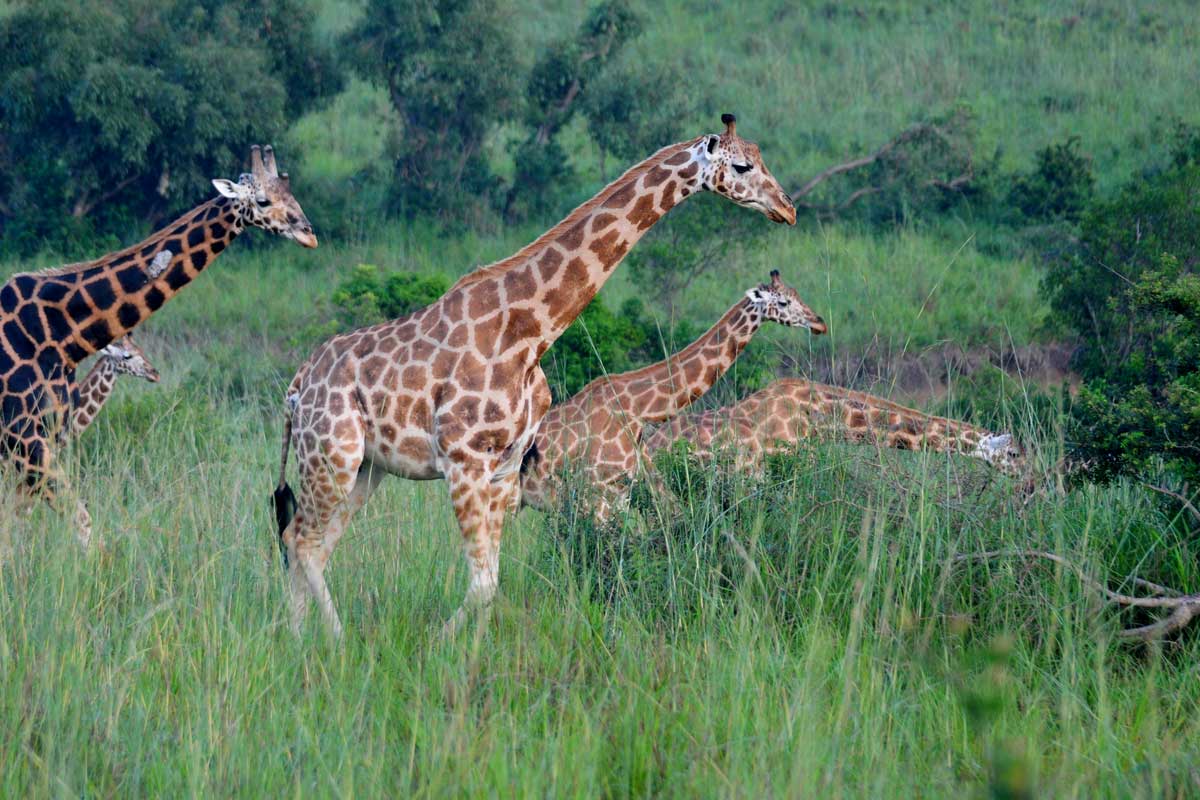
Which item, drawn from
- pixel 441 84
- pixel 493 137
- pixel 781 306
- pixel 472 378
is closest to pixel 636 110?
pixel 441 84

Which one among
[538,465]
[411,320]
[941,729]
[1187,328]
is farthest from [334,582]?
[1187,328]

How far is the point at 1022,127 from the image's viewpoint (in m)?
18.5

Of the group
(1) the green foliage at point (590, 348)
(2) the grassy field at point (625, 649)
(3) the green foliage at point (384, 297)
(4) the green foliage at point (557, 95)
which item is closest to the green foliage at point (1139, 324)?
(2) the grassy field at point (625, 649)

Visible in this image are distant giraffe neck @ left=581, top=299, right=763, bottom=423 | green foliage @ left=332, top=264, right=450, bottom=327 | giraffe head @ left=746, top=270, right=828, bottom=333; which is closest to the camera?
distant giraffe neck @ left=581, top=299, right=763, bottom=423

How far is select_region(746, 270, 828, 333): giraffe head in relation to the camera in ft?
27.0

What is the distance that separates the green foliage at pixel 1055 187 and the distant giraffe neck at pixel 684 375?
29.6ft

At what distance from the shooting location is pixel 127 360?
897 centimetres

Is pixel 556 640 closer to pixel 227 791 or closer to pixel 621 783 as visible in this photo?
pixel 621 783

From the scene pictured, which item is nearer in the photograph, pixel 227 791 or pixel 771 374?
pixel 227 791

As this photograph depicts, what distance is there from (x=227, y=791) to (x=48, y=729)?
620 mm

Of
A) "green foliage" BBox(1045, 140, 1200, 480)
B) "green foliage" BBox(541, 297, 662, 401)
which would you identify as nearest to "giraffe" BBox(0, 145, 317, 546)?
"green foliage" BBox(541, 297, 662, 401)

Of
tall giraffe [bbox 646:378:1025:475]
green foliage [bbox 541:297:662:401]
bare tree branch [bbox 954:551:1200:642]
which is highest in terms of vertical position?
bare tree branch [bbox 954:551:1200:642]

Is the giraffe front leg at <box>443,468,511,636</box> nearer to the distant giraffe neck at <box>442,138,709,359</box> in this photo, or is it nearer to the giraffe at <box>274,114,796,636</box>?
the giraffe at <box>274,114,796,636</box>

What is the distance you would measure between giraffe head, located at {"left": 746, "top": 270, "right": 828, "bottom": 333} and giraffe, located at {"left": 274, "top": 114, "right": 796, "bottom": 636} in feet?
8.11
